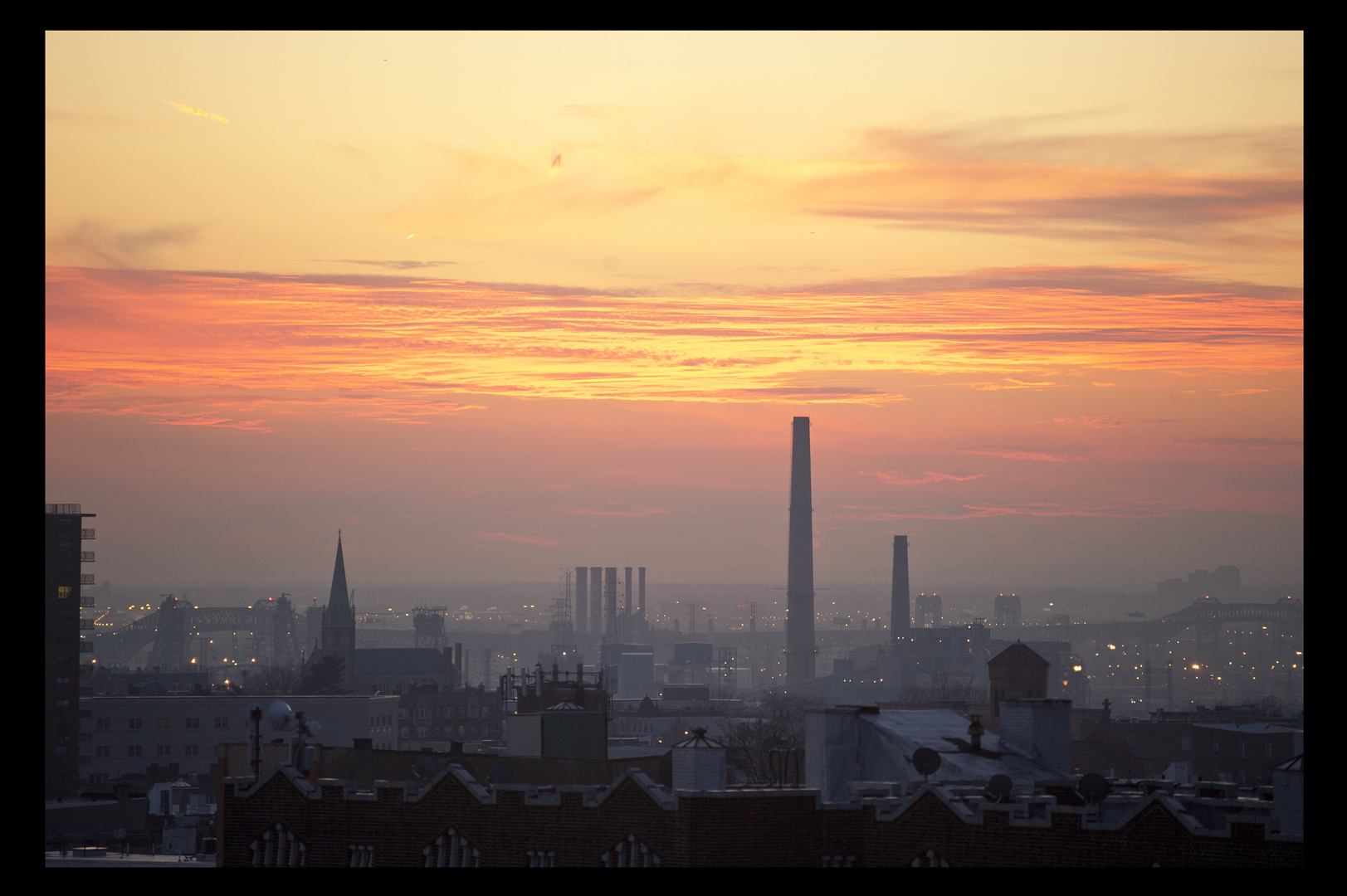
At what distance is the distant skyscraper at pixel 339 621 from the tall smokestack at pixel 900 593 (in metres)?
64.4

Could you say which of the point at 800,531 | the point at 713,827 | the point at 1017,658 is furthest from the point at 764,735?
the point at 800,531

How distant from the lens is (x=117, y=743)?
10700cm

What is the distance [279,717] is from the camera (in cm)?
3234

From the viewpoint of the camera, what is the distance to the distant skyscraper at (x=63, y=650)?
94.4m

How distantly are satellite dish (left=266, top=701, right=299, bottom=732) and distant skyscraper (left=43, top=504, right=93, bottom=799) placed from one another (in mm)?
62102

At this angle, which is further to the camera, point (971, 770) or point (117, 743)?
point (117, 743)

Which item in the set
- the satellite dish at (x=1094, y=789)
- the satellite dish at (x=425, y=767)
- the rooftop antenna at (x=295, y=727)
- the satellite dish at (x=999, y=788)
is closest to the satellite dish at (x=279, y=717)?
the rooftop antenna at (x=295, y=727)

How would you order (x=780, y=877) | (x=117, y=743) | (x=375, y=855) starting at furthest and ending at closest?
(x=117, y=743), (x=375, y=855), (x=780, y=877)

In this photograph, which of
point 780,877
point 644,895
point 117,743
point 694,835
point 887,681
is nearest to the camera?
point 644,895

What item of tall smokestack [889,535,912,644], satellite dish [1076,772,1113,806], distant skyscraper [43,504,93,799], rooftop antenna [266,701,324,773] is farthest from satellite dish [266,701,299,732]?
tall smokestack [889,535,912,644]

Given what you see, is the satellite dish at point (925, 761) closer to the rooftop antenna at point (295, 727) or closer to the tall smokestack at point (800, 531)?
the rooftop antenna at point (295, 727)
